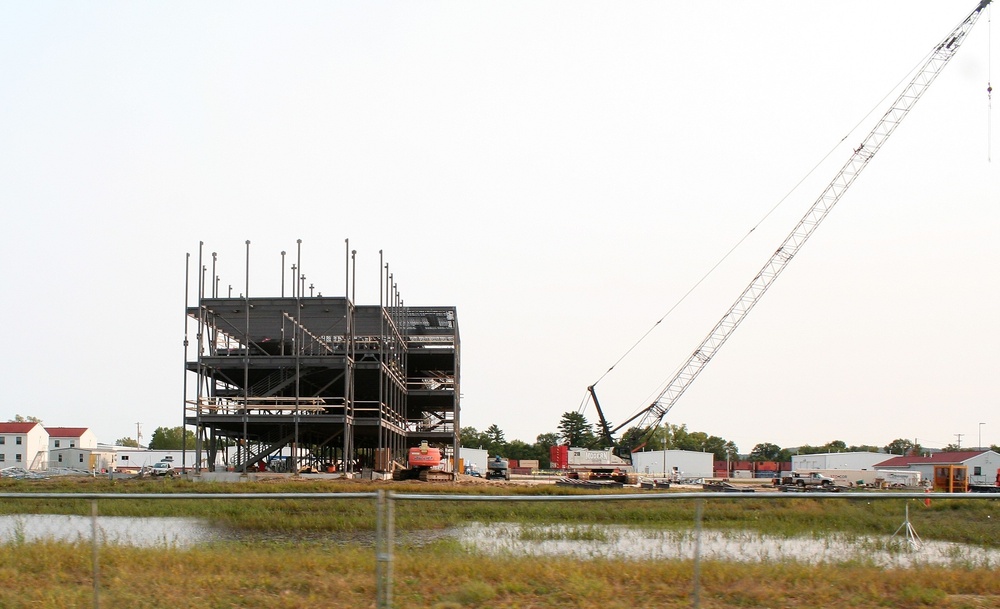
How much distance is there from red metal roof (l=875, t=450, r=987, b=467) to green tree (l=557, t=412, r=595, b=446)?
38065 mm

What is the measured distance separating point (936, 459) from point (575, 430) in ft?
174

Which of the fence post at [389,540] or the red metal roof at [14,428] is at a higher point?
the fence post at [389,540]

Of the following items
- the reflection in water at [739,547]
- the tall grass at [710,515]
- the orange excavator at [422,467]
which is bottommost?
the orange excavator at [422,467]

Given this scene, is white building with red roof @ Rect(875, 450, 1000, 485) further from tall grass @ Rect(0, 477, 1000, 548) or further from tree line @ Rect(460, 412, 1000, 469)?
tall grass @ Rect(0, 477, 1000, 548)

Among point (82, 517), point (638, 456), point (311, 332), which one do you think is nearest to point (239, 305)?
point (311, 332)

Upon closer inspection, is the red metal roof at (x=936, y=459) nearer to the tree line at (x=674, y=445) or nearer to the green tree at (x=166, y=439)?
the tree line at (x=674, y=445)

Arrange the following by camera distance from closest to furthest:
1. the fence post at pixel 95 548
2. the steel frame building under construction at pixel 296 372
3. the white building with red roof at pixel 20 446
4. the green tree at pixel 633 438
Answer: the fence post at pixel 95 548 → the steel frame building under construction at pixel 296 372 → the green tree at pixel 633 438 → the white building with red roof at pixel 20 446

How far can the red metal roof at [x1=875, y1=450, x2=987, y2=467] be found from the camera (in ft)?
347

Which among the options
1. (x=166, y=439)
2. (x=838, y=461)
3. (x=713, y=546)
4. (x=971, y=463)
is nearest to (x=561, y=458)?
(x=971, y=463)

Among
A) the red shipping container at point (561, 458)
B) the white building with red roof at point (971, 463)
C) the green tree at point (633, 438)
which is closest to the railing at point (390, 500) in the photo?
the red shipping container at point (561, 458)

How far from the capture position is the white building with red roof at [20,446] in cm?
10769

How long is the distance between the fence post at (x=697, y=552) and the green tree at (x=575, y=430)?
104839 millimetres

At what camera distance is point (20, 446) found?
108562 mm

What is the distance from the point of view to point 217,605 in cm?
937
